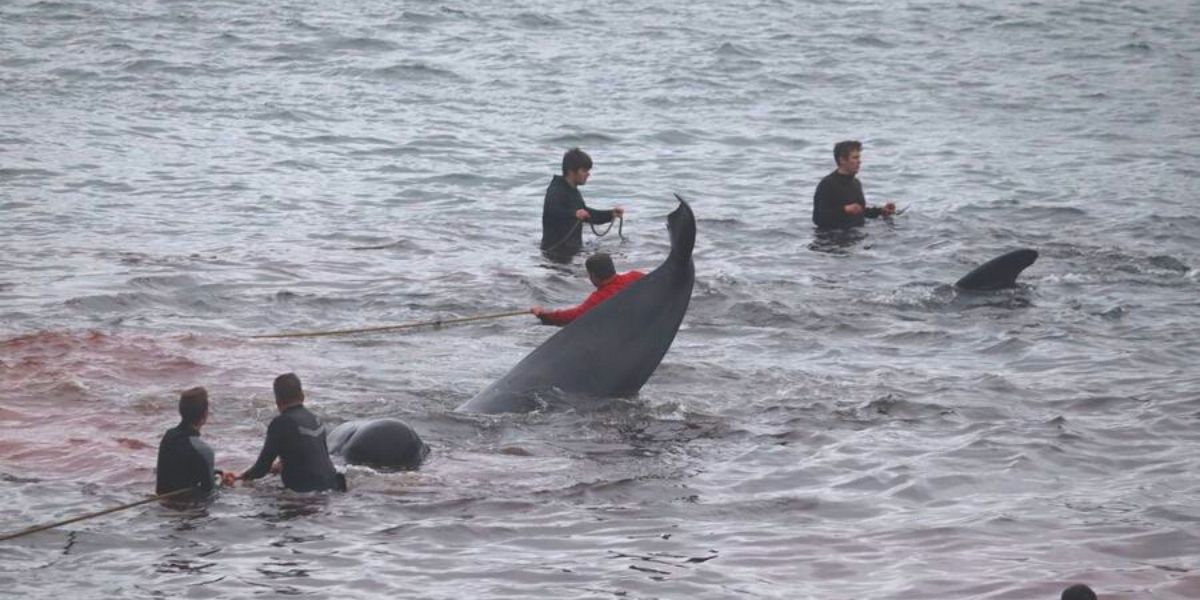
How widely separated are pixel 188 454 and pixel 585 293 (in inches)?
318

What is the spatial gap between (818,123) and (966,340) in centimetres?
1653

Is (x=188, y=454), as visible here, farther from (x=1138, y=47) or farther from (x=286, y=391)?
(x=1138, y=47)

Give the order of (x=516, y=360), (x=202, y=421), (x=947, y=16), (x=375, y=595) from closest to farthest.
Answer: (x=375, y=595), (x=202, y=421), (x=516, y=360), (x=947, y=16)

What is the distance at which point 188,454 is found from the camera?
11008mm

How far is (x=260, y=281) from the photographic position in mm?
18875

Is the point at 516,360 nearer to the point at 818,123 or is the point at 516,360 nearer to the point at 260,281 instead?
the point at 260,281

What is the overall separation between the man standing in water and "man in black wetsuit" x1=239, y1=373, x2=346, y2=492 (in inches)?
12.2

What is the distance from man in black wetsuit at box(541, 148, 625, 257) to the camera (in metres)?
19.2

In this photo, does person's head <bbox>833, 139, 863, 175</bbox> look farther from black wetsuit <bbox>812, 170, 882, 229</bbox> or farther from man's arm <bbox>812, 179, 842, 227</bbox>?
man's arm <bbox>812, 179, 842, 227</bbox>

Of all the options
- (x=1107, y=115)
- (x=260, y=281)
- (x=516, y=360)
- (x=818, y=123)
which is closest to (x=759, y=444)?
(x=516, y=360)

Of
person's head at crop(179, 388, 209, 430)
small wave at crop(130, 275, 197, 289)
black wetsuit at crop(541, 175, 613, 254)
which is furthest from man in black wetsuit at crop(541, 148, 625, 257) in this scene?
person's head at crop(179, 388, 209, 430)

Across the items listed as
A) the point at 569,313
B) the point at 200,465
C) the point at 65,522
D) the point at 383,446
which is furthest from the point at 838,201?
the point at 65,522

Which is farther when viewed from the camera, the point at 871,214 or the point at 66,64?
the point at 66,64

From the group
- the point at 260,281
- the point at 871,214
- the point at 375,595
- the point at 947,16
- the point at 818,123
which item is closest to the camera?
the point at 375,595
